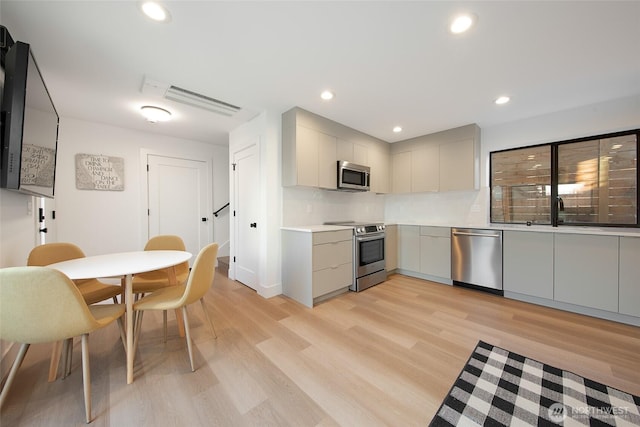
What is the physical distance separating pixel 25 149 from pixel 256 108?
2.05 meters

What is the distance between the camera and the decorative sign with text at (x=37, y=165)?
1.57 m

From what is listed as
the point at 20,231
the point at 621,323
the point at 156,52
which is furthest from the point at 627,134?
the point at 20,231

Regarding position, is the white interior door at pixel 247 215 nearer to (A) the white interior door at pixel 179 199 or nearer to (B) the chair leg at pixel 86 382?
(A) the white interior door at pixel 179 199

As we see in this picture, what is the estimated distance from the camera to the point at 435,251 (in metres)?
3.62

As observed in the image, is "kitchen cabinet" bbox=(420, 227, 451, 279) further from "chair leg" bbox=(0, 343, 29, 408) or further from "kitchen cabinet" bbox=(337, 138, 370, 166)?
"chair leg" bbox=(0, 343, 29, 408)

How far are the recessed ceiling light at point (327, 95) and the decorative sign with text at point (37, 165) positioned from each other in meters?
2.41

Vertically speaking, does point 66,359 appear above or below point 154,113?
below

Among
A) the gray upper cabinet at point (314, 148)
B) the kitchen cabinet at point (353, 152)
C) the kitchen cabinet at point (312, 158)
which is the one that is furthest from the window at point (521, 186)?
the kitchen cabinet at point (312, 158)

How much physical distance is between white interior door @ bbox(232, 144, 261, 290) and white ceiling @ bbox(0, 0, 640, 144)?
84 centimetres

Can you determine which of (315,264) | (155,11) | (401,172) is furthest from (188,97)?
(401,172)

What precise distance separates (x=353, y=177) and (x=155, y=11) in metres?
2.73

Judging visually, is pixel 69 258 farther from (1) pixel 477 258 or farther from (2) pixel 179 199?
(1) pixel 477 258

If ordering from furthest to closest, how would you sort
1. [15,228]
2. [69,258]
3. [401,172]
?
[401,172]
[69,258]
[15,228]

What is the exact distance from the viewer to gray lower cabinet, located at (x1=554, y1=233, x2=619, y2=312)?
7.75ft
